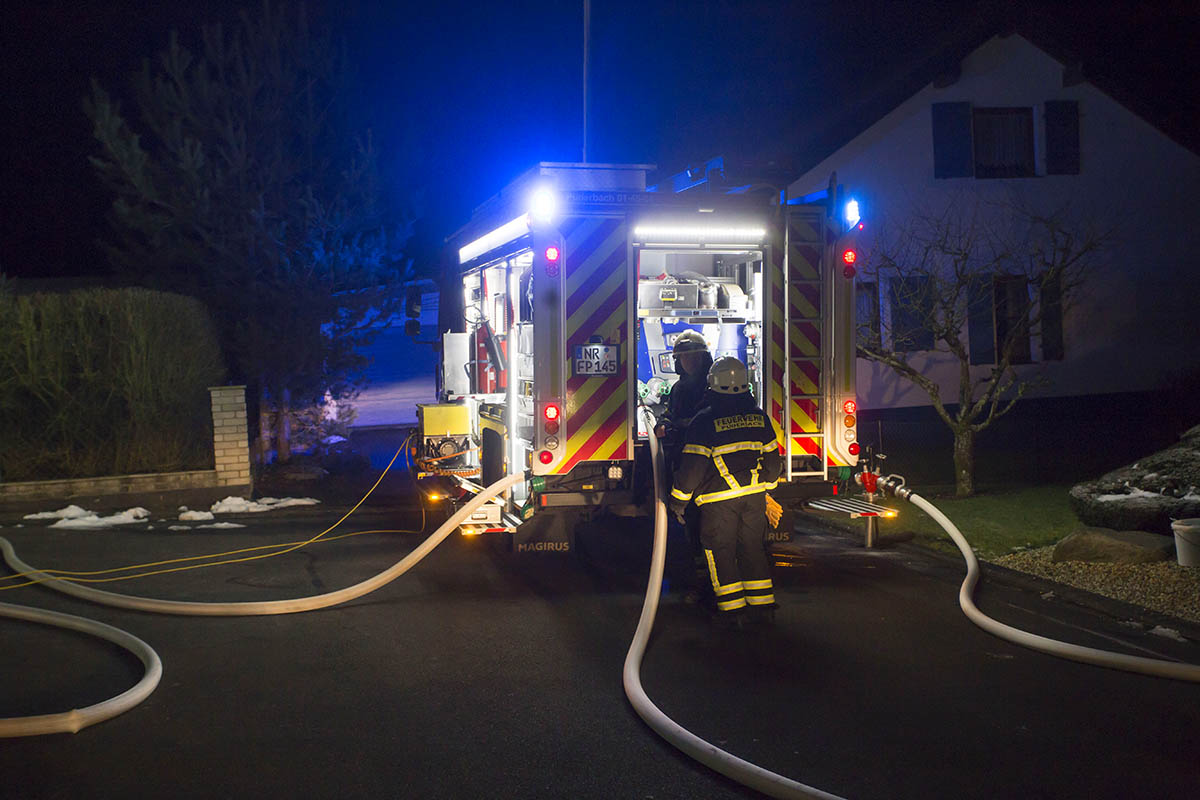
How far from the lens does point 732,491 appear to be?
5996 millimetres

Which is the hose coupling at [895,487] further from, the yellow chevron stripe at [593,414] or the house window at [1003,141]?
the house window at [1003,141]

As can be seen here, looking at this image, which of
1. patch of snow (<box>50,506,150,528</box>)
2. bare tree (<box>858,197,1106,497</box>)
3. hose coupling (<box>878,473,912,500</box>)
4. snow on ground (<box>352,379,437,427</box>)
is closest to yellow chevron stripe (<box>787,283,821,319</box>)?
hose coupling (<box>878,473,912,500</box>)

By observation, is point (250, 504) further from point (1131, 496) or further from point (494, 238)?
point (1131, 496)

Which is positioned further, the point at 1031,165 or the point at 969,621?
the point at 1031,165

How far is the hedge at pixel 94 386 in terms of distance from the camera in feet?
35.5

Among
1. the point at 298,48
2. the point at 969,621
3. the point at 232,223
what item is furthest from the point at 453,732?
the point at 298,48

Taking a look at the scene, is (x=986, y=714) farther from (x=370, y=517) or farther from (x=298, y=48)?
(x=298, y=48)

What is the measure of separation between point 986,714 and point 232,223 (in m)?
11.1

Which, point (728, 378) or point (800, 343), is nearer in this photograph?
point (728, 378)

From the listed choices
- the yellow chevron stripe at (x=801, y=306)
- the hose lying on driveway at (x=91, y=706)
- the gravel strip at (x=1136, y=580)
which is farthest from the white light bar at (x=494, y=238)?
the gravel strip at (x=1136, y=580)

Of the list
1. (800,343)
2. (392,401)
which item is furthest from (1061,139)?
(392,401)

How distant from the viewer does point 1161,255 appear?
55.3ft

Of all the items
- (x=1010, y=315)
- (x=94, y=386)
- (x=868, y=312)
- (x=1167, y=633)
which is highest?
(x=868, y=312)

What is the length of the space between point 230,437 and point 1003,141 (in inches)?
525
